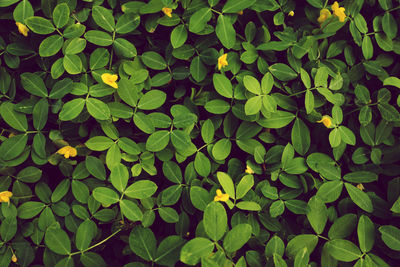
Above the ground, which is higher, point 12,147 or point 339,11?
point 339,11

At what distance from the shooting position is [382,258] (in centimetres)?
143

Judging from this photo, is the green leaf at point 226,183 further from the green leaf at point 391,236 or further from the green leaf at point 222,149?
the green leaf at point 391,236

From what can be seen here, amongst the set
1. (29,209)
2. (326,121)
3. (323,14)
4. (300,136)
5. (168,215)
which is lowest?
(29,209)

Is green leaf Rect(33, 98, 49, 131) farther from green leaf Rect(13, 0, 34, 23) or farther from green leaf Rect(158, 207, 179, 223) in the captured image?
green leaf Rect(158, 207, 179, 223)

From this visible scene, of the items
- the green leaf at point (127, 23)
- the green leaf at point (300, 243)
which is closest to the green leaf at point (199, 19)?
the green leaf at point (127, 23)

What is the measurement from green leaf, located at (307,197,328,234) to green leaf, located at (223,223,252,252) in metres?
0.36

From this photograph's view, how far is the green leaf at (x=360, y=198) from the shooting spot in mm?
1455

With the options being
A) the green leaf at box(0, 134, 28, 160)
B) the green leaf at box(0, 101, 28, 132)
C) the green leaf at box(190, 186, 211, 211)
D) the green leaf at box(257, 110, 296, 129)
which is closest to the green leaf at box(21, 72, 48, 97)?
the green leaf at box(0, 101, 28, 132)

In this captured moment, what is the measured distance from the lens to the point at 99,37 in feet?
4.90

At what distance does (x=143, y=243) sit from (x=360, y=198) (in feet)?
3.38

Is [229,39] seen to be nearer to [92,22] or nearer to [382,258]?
[92,22]

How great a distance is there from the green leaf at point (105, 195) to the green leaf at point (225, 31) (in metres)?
0.88

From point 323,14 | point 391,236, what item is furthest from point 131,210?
point 323,14

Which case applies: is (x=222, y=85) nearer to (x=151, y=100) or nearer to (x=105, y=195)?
(x=151, y=100)
